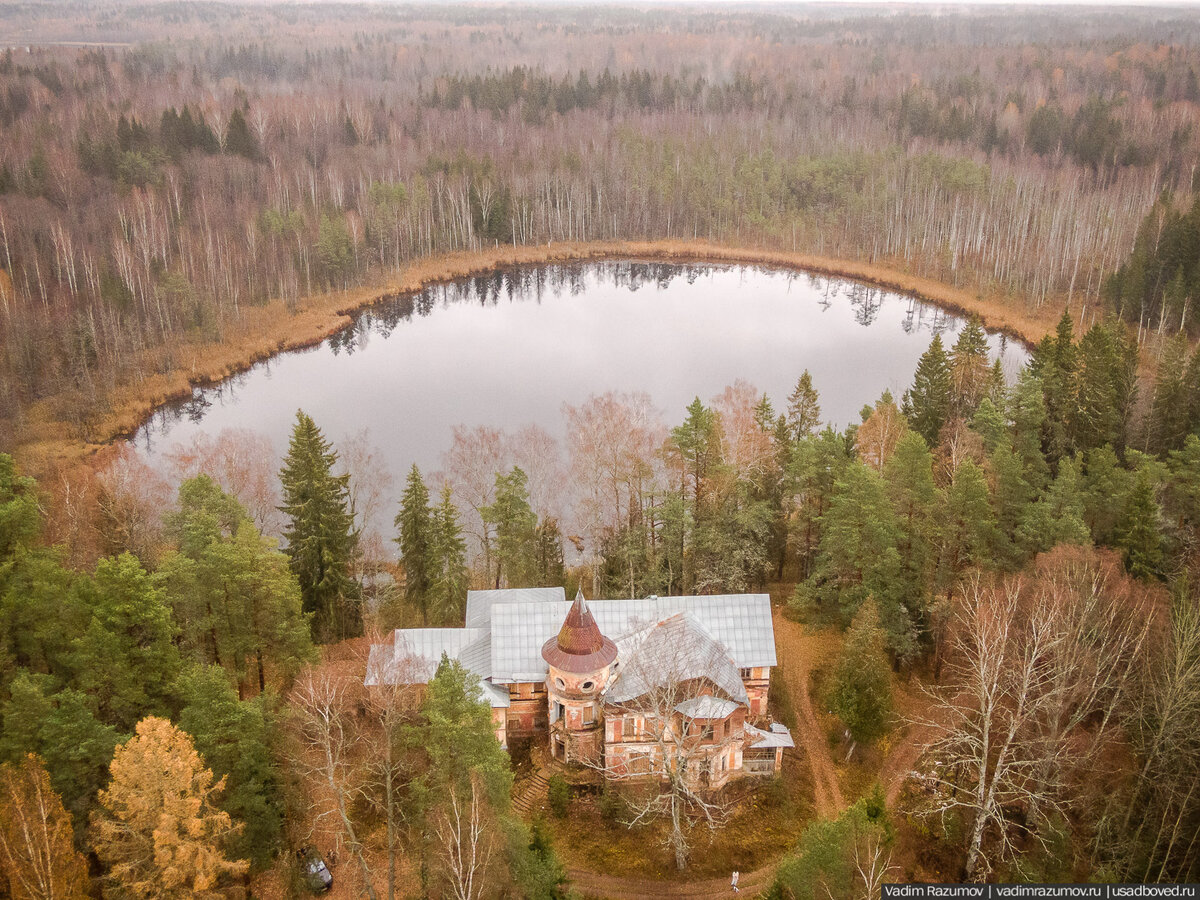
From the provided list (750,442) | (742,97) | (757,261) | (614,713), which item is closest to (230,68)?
(742,97)

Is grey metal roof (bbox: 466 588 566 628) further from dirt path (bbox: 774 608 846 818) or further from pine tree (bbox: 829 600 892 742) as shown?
pine tree (bbox: 829 600 892 742)

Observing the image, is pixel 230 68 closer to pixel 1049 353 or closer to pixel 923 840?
pixel 1049 353

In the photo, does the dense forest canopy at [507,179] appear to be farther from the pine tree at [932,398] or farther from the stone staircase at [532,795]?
the stone staircase at [532,795]

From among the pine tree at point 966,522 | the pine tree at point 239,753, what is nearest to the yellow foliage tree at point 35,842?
the pine tree at point 239,753

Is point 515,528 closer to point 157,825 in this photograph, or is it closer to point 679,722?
point 679,722

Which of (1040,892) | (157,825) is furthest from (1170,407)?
(157,825)

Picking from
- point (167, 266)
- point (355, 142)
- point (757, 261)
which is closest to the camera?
point (167, 266)
